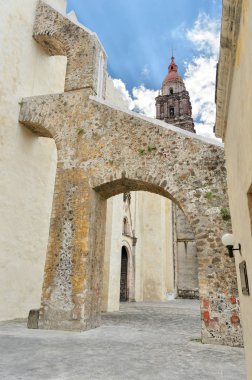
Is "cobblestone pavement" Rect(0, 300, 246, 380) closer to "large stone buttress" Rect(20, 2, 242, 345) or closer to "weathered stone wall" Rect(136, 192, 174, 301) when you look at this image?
"large stone buttress" Rect(20, 2, 242, 345)

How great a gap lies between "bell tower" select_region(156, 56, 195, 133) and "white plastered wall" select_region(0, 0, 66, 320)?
1030 inches

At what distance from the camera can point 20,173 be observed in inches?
328

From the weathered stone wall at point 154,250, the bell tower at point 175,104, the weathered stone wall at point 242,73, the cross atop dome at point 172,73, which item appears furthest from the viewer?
the cross atop dome at point 172,73

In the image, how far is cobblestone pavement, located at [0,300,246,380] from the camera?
3498 mm

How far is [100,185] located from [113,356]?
150 inches

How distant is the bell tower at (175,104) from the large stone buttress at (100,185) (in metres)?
26.9

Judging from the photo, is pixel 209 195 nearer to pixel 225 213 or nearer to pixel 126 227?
pixel 225 213

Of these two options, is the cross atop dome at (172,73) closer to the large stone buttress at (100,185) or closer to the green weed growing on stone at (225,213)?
the large stone buttress at (100,185)

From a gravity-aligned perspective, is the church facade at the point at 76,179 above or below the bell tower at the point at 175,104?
→ below

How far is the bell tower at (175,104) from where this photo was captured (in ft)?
112

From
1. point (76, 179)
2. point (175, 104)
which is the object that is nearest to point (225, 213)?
point (76, 179)

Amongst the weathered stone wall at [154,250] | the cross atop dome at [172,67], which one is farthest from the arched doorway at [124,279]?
the cross atop dome at [172,67]

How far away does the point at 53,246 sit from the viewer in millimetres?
6844

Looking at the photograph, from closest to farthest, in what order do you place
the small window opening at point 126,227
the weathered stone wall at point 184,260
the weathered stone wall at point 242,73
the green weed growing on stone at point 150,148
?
the weathered stone wall at point 242,73 < the green weed growing on stone at point 150,148 < the small window opening at point 126,227 < the weathered stone wall at point 184,260
